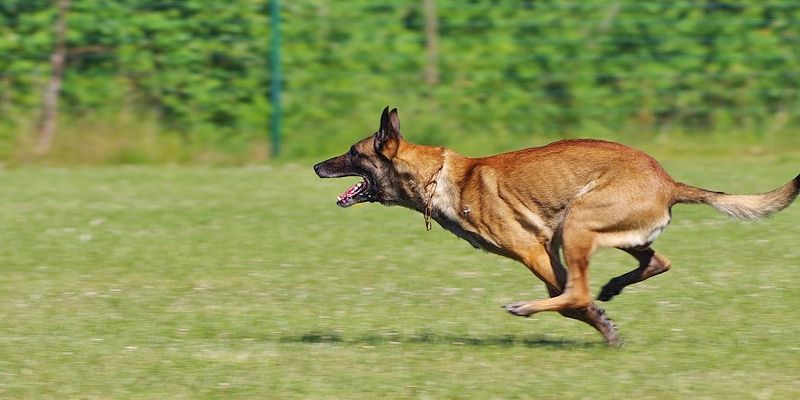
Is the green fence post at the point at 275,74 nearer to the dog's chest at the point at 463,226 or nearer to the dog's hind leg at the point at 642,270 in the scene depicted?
the dog's chest at the point at 463,226

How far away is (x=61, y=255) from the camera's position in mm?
10594

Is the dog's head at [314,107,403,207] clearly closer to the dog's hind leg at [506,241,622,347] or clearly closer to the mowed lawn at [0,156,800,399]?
the mowed lawn at [0,156,800,399]

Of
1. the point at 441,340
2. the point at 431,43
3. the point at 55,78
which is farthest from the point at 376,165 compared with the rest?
the point at 55,78

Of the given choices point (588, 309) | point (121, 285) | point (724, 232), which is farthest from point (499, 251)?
point (724, 232)

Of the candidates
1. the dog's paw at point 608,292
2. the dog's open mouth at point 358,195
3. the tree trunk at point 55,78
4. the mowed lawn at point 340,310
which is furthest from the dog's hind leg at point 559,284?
the tree trunk at point 55,78

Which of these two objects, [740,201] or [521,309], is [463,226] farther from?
[740,201]

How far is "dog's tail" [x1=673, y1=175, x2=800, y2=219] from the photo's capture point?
719 cm

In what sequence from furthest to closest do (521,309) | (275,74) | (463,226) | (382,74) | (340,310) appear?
1. (382,74)
2. (275,74)
3. (340,310)
4. (463,226)
5. (521,309)

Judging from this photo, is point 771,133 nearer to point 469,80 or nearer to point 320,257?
point 469,80

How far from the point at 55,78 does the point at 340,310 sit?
10.5 metres

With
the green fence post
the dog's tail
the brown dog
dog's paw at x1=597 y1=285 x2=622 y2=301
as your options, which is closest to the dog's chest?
the brown dog

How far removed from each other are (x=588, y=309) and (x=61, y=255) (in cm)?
518

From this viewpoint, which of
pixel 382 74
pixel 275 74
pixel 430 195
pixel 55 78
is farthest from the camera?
pixel 382 74

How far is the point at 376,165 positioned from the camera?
7785 millimetres
